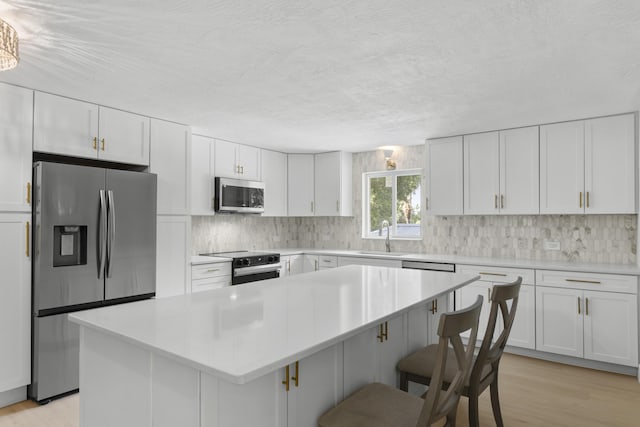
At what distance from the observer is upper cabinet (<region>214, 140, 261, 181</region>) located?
15.4ft

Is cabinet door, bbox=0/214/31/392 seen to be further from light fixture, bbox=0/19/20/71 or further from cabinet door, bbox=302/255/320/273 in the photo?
cabinet door, bbox=302/255/320/273

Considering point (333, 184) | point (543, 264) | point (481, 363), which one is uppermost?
point (333, 184)

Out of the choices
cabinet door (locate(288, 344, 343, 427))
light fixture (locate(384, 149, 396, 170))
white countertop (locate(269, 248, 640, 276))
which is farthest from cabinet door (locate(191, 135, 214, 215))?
cabinet door (locate(288, 344, 343, 427))

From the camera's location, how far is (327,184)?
5.55 metres

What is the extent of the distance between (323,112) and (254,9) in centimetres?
173

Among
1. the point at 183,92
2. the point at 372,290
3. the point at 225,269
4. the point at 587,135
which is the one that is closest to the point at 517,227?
the point at 587,135

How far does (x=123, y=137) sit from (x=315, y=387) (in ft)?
9.41

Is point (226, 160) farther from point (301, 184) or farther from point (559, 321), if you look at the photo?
point (559, 321)

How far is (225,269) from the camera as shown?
4.34m

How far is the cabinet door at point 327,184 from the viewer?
5.48 m

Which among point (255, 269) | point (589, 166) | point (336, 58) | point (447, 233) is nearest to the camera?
point (336, 58)

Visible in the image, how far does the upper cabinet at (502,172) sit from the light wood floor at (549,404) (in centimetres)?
158

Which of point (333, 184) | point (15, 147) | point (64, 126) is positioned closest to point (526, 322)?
point (333, 184)

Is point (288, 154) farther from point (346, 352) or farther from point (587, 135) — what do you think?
point (346, 352)
